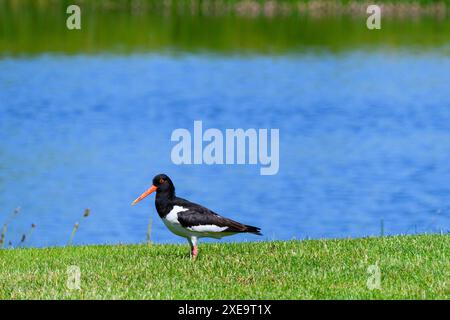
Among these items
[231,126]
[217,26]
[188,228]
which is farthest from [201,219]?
[217,26]

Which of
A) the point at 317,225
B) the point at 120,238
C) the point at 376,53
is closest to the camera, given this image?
the point at 120,238

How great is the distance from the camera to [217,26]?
262 feet

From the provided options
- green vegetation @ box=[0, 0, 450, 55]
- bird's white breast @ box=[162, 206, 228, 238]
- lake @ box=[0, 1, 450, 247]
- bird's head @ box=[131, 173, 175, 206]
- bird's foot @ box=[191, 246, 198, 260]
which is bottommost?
green vegetation @ box=[0, 0, 450, 55]

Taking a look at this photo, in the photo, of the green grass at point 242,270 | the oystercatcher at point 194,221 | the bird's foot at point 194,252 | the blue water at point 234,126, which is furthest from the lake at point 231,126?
the oystercatcher at point 194,221

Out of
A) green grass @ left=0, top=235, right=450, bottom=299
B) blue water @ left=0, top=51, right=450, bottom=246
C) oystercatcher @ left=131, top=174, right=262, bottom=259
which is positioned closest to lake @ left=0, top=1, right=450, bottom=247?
blue water @ left=0, top=51, right=450, bottom=246

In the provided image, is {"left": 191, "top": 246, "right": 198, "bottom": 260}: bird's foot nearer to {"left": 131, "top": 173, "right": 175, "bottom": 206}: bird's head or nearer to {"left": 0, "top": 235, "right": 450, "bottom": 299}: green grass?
{"left": 0, "top": 235, "right": 450, "bottom": 299}: green grass

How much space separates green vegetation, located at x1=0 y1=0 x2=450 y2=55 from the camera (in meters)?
70.2

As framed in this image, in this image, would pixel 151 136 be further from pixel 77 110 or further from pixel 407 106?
pixel 407 106

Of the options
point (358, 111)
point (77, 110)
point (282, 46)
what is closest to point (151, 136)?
point (77, 110)

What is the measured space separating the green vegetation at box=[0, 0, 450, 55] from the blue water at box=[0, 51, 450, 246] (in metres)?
5.10

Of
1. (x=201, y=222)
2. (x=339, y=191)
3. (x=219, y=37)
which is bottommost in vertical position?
(x=219, y=37)

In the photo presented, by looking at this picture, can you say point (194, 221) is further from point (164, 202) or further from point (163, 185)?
point (163, 185)

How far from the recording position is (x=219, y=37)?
74.0 meters

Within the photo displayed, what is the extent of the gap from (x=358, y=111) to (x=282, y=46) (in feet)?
80.1
